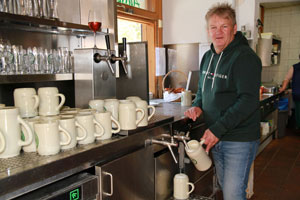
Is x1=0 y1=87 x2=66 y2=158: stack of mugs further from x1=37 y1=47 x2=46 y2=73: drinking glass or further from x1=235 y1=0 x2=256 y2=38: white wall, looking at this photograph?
x1=235 y1=0 x2=256 y2=38: white wall

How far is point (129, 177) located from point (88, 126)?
400 millimetres

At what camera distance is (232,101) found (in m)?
1.85

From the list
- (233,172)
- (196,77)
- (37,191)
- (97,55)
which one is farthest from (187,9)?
(37,191)

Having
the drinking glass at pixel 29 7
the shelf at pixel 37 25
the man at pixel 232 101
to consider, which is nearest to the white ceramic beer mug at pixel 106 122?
the man at pixel 232 101

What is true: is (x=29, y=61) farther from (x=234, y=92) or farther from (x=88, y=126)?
(x=234, y=92)

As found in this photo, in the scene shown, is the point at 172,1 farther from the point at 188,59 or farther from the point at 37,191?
the point at 37,191

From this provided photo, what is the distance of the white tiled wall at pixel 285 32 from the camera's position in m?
6.57

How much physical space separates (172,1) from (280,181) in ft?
8.64

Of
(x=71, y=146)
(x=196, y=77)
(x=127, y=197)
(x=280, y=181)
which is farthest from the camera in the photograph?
(x=196, y=77)

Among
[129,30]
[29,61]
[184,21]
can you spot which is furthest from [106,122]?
[184,21]

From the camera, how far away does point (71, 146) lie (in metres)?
1.34

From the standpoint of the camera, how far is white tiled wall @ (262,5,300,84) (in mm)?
6566

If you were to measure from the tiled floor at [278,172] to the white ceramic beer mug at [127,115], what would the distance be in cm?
199

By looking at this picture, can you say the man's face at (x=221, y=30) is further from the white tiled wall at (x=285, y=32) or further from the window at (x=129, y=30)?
the white tiled wall at (x=285, y=32)
